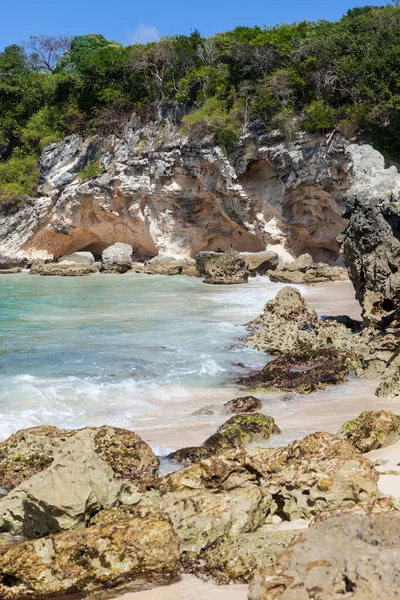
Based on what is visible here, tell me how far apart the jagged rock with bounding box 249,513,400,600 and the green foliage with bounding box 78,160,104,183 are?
107ft

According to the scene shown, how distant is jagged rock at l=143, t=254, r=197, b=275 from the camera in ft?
99.2

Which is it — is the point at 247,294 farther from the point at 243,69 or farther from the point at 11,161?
the point at 11,161

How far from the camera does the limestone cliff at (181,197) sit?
1073 inches

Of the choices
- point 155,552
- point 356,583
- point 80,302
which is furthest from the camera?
point 80,302

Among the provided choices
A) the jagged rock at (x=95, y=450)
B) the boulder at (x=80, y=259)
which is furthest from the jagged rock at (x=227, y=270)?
the jagged rock at (x=95, y=450)

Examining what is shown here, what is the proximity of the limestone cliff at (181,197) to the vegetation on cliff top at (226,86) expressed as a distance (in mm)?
1094

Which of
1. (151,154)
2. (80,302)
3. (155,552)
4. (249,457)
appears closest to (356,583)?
(155,552)

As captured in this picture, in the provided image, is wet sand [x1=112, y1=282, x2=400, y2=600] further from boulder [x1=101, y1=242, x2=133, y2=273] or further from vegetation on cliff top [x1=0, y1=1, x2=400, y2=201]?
boulder [x1=101, y1=242, x2=133, y2=273]

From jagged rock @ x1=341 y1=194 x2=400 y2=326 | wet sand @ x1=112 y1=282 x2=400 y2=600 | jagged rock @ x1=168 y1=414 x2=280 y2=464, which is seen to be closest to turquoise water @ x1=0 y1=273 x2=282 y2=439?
wet sand @ x1=112 y1=282 x2=400 y2=600

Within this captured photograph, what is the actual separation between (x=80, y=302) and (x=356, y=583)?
62.3 feet

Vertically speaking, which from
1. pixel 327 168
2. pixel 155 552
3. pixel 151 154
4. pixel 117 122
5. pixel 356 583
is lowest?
pixel 155 552

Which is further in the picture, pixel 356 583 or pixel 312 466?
pixel 312 466

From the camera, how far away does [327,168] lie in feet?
84.2

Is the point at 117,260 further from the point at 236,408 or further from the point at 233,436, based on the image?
the point at 233,436
